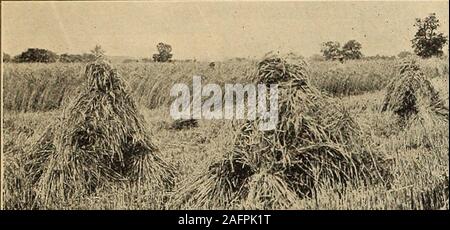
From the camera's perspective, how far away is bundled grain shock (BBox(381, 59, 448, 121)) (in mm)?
5055

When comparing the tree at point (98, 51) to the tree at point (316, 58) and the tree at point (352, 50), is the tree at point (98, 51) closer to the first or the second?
the tree at point (316, 58)

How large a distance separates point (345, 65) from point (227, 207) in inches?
54.2

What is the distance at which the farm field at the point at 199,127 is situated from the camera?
4.93 meters

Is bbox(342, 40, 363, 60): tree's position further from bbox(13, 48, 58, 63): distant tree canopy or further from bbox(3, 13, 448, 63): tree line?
bbox(13, 48, 58, 63): distant tree canopy

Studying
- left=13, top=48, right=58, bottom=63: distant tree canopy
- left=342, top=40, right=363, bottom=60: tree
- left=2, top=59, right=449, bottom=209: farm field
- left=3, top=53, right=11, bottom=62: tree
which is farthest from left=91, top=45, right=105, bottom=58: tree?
left=342, top=40, right=363, bottom=60: tree

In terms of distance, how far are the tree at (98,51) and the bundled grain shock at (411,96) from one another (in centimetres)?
214

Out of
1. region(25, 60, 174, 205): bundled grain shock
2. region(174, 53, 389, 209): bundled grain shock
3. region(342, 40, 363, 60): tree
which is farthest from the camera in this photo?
region(342, 40, 363, 60): tree

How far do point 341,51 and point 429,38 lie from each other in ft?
2.17

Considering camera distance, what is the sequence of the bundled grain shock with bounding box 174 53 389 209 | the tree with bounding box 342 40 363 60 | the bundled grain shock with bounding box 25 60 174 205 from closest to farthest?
the bundled grain shock with bounding box 174 53 389 209
the bundled grain shock with bounding box 25 60 174 205
the tree with bounding box 342 40 363 60

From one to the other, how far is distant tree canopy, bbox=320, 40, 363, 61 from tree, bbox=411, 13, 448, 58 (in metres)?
0.42

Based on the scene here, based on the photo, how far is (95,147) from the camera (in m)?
4.95

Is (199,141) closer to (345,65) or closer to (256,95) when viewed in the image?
(256,95)

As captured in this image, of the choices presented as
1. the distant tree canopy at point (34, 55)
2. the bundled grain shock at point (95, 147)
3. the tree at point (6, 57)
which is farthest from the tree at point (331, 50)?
the tree at point (6, 57)

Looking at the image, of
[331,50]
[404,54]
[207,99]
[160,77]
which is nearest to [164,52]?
[160,77]
